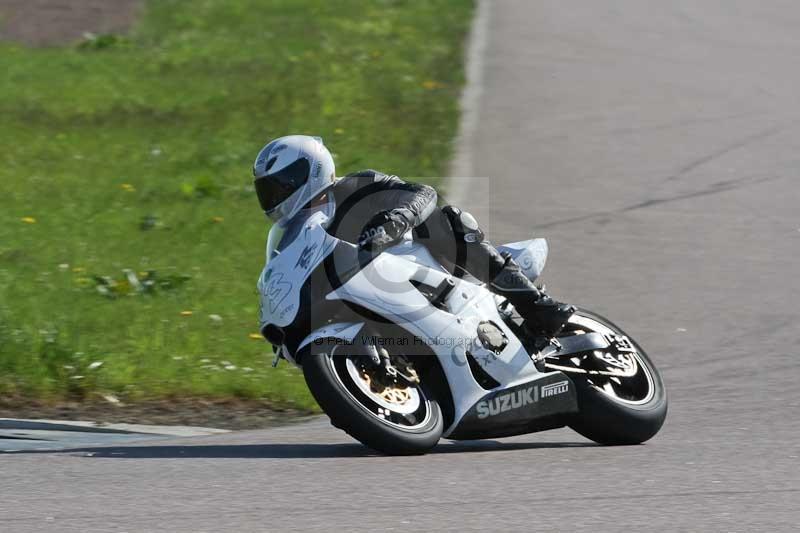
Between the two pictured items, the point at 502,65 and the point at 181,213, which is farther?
the point at 502,65

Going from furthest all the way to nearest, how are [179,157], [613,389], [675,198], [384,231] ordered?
[179,157] < [675,198] < [613,389] < [384,231]

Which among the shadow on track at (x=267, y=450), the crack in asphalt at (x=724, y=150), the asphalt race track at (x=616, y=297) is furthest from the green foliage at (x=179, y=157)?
the crack in asphalt at (x=724, y=150)

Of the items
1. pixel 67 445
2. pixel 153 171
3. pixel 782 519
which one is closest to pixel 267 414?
pixel 67 445

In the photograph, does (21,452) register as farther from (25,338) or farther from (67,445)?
(25,338)

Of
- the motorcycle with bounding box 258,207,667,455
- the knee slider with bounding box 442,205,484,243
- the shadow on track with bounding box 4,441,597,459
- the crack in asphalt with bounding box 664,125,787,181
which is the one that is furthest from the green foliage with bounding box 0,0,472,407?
the crack in asphalt with bounding box 664,125,787,181

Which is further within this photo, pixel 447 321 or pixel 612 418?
pixel 612 418

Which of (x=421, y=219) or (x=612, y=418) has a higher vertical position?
(x=421, y=219)

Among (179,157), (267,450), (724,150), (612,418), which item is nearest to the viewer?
(267,450)

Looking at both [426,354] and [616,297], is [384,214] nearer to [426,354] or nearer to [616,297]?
[426,354]

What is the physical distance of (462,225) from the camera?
7184mm

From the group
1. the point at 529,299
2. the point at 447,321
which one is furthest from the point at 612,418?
the point at 447,321

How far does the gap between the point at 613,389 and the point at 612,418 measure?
223 mm

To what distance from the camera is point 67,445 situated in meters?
7.47

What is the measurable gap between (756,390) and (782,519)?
10.8 feet
